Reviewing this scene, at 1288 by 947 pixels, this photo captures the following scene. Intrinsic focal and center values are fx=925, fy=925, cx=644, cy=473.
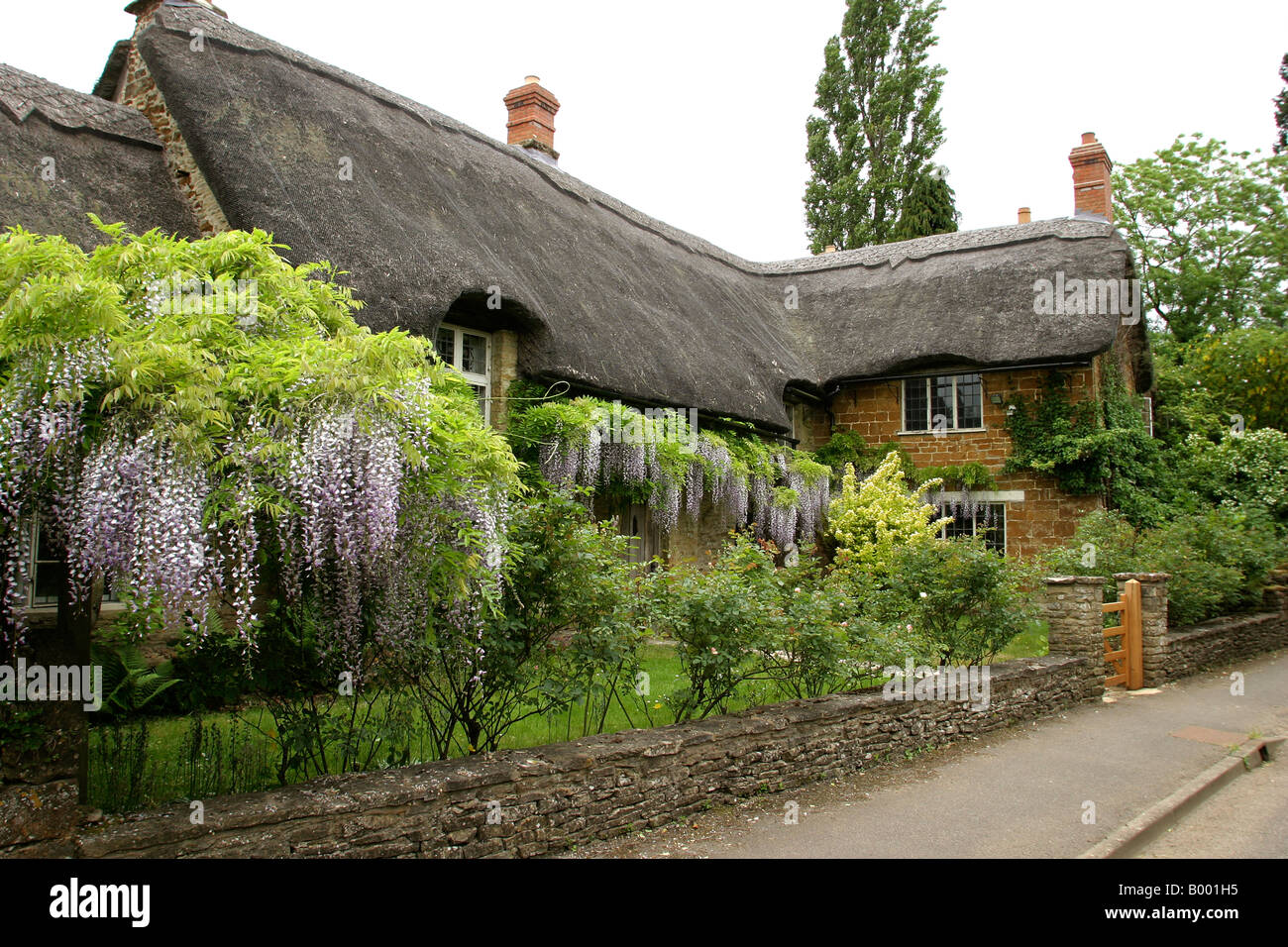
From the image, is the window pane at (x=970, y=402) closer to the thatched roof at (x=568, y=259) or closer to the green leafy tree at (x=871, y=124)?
the thatched roof at (x=568, y=259)

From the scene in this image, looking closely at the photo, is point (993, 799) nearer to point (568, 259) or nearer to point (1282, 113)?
point (568, 259)

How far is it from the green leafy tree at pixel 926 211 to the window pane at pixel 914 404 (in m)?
11.7

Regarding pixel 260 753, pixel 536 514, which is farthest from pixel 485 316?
pixel 260 753

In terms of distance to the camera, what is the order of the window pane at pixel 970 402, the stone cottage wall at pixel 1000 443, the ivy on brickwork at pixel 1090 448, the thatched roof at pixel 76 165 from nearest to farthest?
the thatched roof at pixel 76 165
the ivy on brickwork at pixel 1090 448
the stone cottage wall at pixel 1000 443
the window pane at pixel 970 402

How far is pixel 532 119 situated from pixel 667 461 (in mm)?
9618

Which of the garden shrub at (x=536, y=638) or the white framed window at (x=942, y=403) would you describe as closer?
the garden shrub at (x=536, y=638)

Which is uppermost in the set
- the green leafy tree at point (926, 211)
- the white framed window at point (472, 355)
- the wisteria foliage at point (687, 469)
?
the green leafy tree at point (926, 211)

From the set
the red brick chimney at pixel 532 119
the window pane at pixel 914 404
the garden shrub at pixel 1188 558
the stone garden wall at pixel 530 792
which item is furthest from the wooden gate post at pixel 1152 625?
the red brick chimney at pixel 532 119

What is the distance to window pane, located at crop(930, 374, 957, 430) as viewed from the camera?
59.0 ft

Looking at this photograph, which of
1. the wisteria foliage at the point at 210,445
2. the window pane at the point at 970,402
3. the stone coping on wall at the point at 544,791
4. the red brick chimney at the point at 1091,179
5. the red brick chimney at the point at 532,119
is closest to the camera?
the wisteria foliage at the point at 210,445

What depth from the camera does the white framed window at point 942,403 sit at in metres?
17.8

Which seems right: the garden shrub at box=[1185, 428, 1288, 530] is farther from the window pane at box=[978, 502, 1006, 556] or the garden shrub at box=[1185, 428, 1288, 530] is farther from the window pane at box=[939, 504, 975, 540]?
the window pane at box=[939, 504, 975, 540]

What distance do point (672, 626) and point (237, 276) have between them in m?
3.30

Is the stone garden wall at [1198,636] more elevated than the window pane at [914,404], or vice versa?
the window pane at [914,404]
